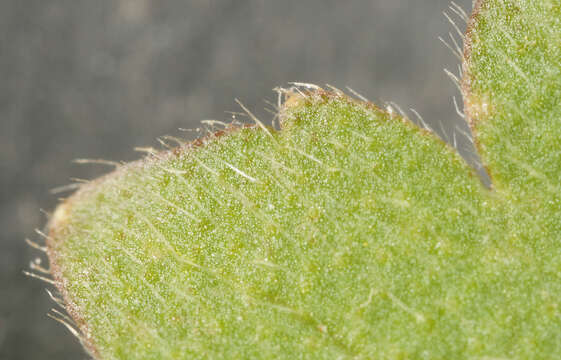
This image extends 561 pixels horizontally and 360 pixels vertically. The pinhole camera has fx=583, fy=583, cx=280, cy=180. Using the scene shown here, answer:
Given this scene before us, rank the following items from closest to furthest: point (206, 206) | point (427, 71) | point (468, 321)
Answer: point (468, 321), point (206, 206), point (427, 71)

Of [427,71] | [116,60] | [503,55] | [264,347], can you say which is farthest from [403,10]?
[264,347]

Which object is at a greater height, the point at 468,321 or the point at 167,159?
the point at 167,159

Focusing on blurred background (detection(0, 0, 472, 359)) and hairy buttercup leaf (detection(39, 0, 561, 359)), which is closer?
hairy buttercup leaf (detection(39, 0, 561, 359))

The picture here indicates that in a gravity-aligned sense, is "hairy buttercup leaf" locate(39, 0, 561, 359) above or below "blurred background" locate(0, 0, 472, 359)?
below

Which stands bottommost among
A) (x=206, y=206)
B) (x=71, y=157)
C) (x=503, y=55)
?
(x=503, y=55)

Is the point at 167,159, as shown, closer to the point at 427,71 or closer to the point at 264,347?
the point at 264,347
